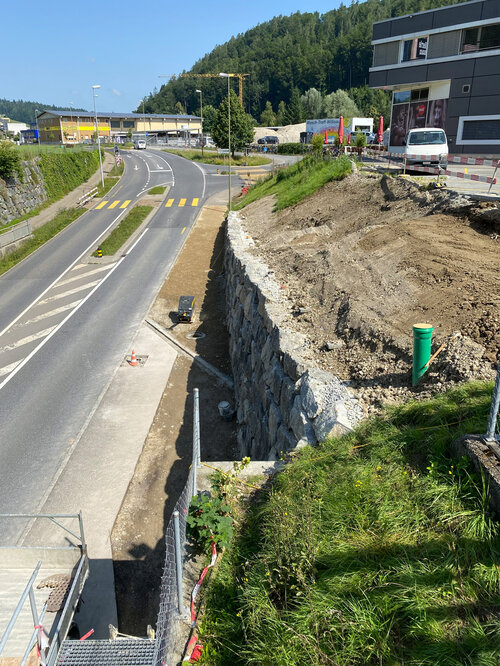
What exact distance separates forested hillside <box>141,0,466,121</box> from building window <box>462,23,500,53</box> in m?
102

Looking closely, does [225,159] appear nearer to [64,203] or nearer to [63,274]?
[64,203]

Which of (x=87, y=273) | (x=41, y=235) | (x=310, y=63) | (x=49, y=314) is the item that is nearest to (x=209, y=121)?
(x=41, y=235)

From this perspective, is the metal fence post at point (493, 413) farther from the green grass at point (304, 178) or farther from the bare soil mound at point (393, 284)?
the green grass at point (304, 178)

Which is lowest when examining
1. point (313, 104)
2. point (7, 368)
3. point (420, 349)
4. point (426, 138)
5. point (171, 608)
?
point (7, 368)

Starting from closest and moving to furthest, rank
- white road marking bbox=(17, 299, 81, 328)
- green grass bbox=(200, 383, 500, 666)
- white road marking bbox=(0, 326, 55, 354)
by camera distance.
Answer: green grass bbox=(200, 383, 500, 666)
white road marking bbox=(0, 326, 55, 354)
white road marking bbox=(17, 299, 81, 328)

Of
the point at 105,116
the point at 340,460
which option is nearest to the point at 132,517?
the point at 340,460

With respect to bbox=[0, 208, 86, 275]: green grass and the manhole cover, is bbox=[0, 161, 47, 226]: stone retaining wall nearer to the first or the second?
bbox=[0, 208, 86, 275]: green grass

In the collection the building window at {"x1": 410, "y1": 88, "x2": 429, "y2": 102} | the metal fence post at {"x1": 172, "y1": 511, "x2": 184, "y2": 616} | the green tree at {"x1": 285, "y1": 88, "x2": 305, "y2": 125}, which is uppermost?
the green tree at {"x1": 285, "y1": 88, "x2": 305, "y2": 125}

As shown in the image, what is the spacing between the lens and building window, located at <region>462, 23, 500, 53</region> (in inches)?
1486

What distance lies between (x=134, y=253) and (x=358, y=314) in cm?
2327

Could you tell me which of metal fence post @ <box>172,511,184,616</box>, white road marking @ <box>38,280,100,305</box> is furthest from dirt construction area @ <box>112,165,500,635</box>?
white road marking @ <box>38,280,100,305</box>

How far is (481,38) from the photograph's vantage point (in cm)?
3834

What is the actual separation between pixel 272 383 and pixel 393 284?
3487 millimetres

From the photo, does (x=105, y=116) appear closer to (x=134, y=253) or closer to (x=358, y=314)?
(x=134, y=253)
